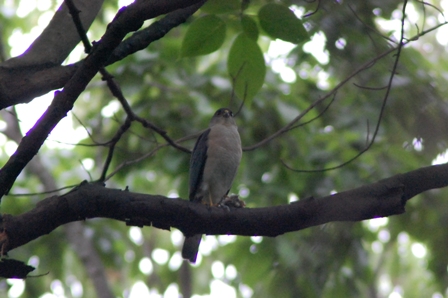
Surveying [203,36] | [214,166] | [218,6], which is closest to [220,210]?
[203,36]

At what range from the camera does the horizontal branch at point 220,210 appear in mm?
2955

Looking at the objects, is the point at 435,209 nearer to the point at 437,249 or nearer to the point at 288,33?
the point at 437,249

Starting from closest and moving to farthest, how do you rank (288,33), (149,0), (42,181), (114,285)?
(149,0) → (288,33) → (42,181) → (114,285)

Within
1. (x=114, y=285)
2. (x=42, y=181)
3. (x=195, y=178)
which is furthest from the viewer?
(x=114, y=285)

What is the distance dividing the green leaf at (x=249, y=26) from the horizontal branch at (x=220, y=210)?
102 centimetres

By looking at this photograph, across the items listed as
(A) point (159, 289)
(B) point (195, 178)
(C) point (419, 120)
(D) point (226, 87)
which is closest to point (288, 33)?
(C) point (419, 120)

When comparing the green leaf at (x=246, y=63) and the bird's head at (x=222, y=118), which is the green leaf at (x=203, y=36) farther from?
the bird's head at (x=222, y=118)

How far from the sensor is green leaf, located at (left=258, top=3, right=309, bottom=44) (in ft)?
9.99

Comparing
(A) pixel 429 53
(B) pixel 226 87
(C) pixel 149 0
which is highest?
(C) pixel 149 0

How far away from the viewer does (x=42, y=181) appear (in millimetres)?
7121

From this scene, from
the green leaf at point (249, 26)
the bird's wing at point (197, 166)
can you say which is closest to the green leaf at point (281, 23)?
the green leaf at point (249, 26)

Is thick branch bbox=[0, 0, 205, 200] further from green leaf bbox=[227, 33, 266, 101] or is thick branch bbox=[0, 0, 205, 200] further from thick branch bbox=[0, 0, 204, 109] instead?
green leaf bbox=[227, 33, 266, 101]

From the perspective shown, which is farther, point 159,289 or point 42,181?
point 159,289

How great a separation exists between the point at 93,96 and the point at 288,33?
16.8 ft
